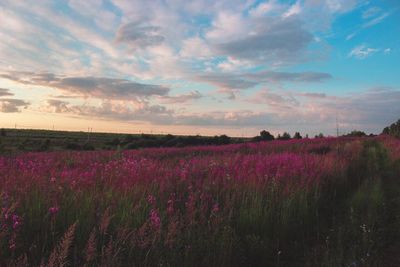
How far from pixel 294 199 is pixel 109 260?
13.4 feet

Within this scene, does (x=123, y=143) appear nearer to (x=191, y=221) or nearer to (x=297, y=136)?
A: (x=297, y=136)

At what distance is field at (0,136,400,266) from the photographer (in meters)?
4.12

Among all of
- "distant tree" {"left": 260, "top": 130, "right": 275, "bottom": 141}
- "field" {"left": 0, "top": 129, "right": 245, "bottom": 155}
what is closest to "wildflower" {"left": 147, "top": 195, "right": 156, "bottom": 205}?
"field" {"left": 0, "top": 129, "right": 245, "bottom": 155}

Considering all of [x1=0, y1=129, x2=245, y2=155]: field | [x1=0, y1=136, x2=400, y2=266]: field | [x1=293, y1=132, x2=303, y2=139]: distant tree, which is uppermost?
[x1=293, y1=132, x2=303, y2=139]: distant tree

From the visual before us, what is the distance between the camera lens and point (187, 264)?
4.30 m

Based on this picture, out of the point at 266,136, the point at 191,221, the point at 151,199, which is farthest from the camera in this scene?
the point at 266,136

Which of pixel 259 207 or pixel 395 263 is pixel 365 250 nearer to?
pixel 395 263

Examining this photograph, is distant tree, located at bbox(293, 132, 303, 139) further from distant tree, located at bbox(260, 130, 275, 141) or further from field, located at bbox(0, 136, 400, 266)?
field, located at bbox(0, 136, 400, 266)

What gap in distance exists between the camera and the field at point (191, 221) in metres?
4.12

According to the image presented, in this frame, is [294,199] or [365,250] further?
[294,199]

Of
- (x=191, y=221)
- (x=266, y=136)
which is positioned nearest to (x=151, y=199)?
(x=191, y=221)

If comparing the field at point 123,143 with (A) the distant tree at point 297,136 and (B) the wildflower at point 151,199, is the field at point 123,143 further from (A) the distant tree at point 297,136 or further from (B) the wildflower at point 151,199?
(B) the wildflower at point 151,199

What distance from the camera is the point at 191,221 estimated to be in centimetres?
479

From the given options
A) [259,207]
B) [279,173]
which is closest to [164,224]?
[259,207]
